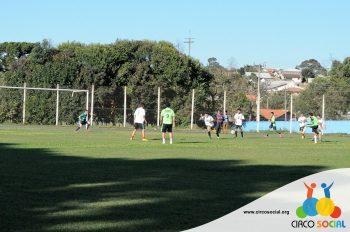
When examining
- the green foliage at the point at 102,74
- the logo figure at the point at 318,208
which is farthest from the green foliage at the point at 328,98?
the logo figure at the point at 318,208

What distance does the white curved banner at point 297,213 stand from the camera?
25.5ft

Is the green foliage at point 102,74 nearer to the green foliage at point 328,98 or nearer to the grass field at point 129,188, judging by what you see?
the green foliage at point 328,98

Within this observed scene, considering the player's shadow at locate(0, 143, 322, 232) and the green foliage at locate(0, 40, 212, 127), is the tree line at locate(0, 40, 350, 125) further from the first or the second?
the player's shadow at locate(0, 143, 322, 232)

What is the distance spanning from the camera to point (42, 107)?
200ft

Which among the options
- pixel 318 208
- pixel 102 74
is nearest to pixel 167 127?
pixel 318 208

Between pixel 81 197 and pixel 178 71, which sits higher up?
pixel 178 71

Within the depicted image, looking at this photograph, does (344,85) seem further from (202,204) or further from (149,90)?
(202,204)

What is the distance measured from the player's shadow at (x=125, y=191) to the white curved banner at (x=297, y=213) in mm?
371

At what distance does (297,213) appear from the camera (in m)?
8.25

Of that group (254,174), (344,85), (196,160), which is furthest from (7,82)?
(254,174)

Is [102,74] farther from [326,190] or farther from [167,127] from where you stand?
[326,190]

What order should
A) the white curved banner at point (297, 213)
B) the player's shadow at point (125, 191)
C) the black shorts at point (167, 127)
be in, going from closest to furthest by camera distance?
the white curved banner at point (297, 213) < the player's shadow at point (125, 191) < the black shorts at point (167, 127)

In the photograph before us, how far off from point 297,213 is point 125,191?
4.00 m

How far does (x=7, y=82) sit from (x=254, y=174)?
55.9m
